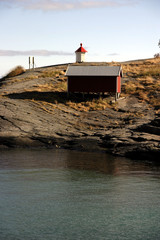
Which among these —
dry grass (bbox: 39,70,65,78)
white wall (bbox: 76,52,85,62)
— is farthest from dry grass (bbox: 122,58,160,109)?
dry grass (bbox: 39,70,65,78)

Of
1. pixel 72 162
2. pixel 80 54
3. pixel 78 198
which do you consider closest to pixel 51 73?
pixel 80 54

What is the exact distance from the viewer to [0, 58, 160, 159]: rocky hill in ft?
84.6

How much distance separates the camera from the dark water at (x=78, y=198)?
1209 centimetres

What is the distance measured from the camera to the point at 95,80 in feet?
128

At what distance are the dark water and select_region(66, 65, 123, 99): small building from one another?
17.2m

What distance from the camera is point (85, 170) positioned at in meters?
20.1

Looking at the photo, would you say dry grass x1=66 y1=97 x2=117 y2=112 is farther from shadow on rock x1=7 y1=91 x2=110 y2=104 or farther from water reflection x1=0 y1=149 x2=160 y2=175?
water reflection x1=0 y1=149 x2=160 y2=175

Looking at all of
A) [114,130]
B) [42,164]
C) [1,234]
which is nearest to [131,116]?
[114,130]

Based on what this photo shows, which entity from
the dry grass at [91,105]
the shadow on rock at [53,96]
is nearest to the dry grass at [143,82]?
the dry grass at [91,105]

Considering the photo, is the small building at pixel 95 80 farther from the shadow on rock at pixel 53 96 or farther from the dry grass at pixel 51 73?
the dry grass at pixel 51 73

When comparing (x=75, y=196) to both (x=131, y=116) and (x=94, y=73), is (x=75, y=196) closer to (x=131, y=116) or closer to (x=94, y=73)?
(x=131, y=116)

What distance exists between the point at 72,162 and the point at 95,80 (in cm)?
1865

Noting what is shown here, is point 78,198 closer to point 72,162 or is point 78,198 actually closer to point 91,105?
point 72,162

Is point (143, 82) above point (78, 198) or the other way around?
above
